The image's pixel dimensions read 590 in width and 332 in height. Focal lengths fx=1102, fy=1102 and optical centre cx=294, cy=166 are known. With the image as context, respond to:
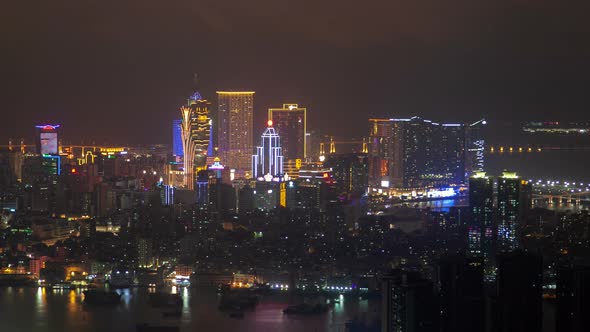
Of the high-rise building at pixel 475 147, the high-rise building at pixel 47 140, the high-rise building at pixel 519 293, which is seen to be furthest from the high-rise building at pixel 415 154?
the high-rise building at pixel 519 293

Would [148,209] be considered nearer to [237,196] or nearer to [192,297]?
[237,196]

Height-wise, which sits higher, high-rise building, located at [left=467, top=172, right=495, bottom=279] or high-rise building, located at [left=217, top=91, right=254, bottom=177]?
high-rise building, located at [left=217, top=91, right=254, bottom=177]

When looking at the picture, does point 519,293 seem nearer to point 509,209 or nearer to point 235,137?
point 509,209

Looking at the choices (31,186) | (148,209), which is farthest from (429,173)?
(31,186)

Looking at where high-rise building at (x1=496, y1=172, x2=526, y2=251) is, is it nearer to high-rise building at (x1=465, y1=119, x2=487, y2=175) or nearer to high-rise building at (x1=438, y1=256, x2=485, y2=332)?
high-rise building at (x1=465, y1=119, x2=487, y2=175)

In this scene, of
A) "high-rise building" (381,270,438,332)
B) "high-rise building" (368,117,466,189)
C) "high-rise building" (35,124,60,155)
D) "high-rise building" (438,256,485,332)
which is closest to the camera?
"high-rise building" (381,270,438,332)

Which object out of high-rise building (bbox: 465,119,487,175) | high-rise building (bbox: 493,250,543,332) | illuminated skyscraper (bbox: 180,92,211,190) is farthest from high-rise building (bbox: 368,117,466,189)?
high-rise building (bbox: 493,250,543,332)

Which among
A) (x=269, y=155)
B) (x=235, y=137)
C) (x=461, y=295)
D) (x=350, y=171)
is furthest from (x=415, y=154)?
(x=461, y=295)
